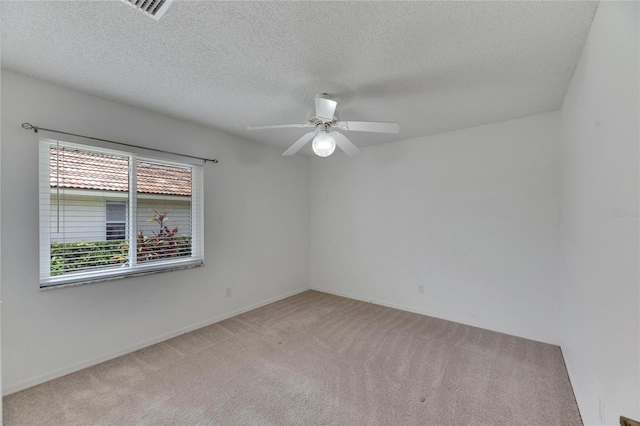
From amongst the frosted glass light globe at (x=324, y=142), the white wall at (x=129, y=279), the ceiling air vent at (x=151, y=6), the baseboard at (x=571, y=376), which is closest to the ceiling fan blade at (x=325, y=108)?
the frosted glass light globe at (x=324, y=142)

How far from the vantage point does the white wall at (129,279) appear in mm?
Answer: 1970

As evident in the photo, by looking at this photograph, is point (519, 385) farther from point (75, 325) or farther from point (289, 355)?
point (75, 325)

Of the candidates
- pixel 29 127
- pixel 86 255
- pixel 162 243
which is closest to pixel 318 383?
pixel 162 243

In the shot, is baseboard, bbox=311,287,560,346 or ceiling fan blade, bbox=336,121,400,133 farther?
baseboard, bbox=311,287,560,346

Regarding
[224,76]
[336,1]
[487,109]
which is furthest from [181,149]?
[487,109]

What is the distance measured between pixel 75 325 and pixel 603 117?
13.0 feet

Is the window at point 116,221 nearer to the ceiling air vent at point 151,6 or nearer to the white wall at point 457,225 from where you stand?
the ceiling air vent at point 151,6

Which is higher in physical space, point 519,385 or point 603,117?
point 603,117

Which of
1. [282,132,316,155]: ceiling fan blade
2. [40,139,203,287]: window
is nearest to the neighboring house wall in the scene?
[40,139,203,287]: window

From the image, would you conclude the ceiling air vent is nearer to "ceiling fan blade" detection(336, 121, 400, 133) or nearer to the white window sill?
"ceiling fan blade" detection(336, 121, 400, 133)

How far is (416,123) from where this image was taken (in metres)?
2.99

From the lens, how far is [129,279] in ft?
8.34

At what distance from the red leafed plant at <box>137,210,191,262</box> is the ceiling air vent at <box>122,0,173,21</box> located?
201 cm

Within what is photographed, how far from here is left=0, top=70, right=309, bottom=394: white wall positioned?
1.97 meters
